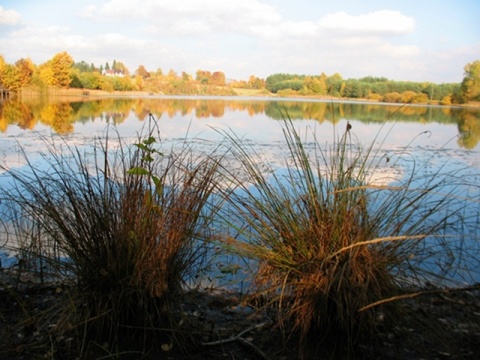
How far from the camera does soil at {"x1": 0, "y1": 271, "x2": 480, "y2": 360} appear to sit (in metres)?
1.83

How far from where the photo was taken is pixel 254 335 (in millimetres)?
2039

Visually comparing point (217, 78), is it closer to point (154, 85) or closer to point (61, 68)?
point (154, 85)

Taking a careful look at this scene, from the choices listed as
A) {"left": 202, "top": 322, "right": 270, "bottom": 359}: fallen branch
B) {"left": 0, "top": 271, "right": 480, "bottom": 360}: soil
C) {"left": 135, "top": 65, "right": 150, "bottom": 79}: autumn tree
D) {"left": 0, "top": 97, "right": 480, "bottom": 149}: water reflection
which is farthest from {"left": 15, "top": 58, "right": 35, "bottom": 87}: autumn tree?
{"left": 202, "top": 322, "right": 270, "bottom": 359}: fallen branch

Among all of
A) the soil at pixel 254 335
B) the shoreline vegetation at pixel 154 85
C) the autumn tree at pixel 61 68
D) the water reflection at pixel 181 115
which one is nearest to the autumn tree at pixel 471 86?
the shoreline vegetation at pixel 154 85

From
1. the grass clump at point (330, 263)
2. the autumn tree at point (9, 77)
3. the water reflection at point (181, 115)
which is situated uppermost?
the autumn tree at point (9, 77)

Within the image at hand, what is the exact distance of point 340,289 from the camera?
1814 millimetres

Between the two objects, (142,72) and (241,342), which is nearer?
(241,342)

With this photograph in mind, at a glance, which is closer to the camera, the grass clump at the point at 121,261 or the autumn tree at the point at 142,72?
the grass clump at the point at 121,261

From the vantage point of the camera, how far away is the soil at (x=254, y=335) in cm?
183

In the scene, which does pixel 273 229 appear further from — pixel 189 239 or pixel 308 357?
pixel 308 357

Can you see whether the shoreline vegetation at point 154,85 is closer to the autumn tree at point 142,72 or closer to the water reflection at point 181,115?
the autumn tree at point 142,72

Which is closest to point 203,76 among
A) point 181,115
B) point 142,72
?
point 142,72

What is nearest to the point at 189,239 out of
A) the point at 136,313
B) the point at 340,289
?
the point at 136,313

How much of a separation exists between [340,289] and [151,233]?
0.86 m
